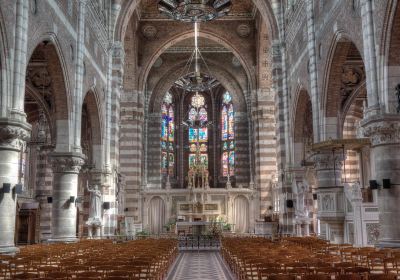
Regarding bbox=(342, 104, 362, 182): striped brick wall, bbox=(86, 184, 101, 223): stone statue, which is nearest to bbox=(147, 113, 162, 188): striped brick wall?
bbox=(86, 184, 101, 223): stone statue

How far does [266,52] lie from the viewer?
44156 millimetres

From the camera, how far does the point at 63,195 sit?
75.4ft

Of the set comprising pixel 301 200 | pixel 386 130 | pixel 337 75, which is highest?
pixel 337 75

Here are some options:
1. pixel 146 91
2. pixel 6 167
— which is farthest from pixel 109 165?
pixel 146 91

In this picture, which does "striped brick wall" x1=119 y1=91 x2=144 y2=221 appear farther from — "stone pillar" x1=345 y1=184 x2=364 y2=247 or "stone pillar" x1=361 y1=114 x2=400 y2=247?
"stone pillar" x1=361 y1=114 x2=400 y2=247

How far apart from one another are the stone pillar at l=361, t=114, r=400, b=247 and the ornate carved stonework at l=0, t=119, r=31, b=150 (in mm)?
11553

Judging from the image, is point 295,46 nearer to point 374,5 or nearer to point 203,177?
point 374,5

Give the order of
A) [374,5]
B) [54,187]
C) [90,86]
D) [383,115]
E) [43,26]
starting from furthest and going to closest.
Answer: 1. [90,86]
2. [54,187]
3. [43,26]
4. [374,5]
5. [383,115]

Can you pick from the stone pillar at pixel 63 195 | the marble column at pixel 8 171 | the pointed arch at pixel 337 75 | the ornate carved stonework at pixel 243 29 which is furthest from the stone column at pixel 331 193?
the ornate carved stonework at pixel 243 29

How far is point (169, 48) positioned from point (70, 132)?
2767 centimetres

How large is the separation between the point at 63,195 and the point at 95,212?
5224 millimetres

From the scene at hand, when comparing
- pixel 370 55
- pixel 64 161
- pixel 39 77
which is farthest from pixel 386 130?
pixel 39 77

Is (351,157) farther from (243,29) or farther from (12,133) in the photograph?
(12,133)

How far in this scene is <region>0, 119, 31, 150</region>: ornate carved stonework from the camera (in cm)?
1526
